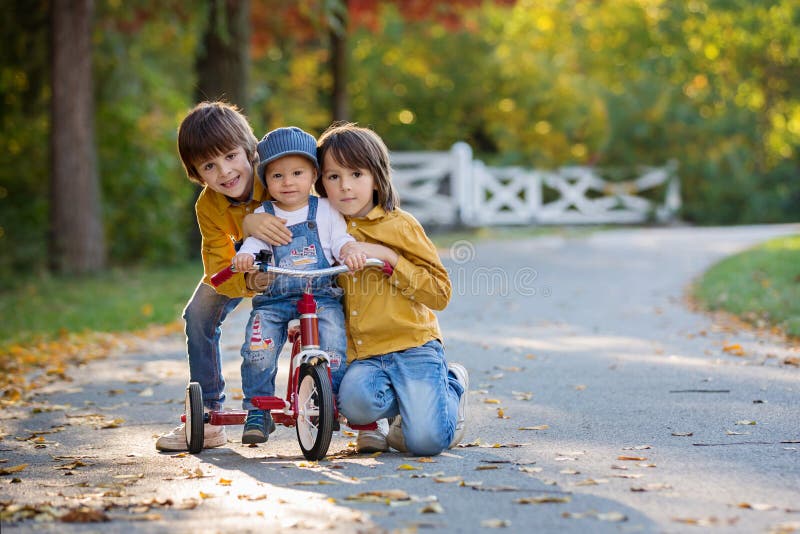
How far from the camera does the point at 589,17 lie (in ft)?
113

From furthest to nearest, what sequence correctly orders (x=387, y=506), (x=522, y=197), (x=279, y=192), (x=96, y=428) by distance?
(x=522, y=197) → (x=96, y=428) → (x=279, y=192) → (x=387, y=506)

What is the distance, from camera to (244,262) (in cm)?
492

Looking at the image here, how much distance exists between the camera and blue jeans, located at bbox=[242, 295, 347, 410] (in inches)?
206

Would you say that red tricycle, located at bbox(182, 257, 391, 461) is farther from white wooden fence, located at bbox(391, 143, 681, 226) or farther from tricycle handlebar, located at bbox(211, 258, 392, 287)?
white wooden fence, located at bbox(391, 143, 681, 226)

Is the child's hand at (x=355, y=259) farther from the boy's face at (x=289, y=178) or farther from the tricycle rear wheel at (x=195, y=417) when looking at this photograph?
the tricycle rear wheel at (x=195, y=417)

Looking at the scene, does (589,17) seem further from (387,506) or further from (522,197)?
(387,506)

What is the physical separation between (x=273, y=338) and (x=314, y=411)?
0.45 m

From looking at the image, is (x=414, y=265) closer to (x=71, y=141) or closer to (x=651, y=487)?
(x=651, y=487)

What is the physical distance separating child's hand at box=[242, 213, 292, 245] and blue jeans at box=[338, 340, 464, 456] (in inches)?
26.8

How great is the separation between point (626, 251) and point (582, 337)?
7505 mm

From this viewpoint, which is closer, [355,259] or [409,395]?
[355,259]

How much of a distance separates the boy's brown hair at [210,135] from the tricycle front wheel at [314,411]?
42.8 inches

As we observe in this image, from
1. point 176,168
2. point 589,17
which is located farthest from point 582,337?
point 589,17

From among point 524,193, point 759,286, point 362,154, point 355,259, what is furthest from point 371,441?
point 524,193
